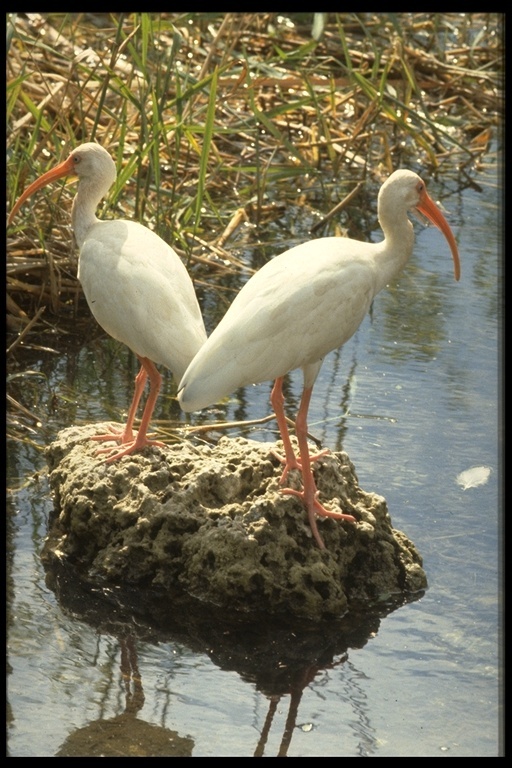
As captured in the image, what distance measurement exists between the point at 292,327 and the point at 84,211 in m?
1.26

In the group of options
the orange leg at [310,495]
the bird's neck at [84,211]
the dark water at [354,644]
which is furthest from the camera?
the bird's neck at [84,211]

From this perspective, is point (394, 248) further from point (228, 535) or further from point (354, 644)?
point (354, 644)

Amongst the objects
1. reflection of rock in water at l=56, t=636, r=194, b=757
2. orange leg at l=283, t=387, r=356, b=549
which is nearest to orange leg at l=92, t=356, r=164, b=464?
Answer: orange leg at l=283, t=387, r=356, b=549

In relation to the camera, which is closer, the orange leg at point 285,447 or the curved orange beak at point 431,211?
the orange leg at point 285,447

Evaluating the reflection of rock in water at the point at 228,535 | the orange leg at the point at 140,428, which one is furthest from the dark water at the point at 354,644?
the orange leg at the point at 140,428

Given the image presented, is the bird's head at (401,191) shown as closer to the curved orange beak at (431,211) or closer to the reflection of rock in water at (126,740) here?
the curved orange beak at (431,211)

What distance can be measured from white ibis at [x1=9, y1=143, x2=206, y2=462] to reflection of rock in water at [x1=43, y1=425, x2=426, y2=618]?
20 cm

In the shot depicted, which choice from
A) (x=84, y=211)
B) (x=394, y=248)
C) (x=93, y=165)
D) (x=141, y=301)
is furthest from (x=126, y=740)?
(x=93, y=165)

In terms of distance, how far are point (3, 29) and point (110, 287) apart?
1913 mm

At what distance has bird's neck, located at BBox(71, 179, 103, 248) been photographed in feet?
16.1

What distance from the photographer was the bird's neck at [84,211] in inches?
193

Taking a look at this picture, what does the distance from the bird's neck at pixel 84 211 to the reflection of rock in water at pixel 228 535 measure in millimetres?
1006
